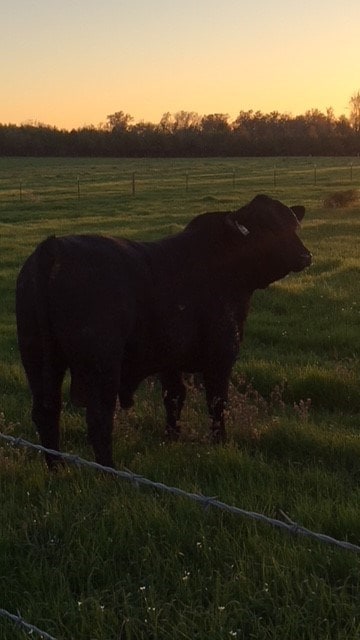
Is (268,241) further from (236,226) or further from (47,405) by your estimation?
(47,405)

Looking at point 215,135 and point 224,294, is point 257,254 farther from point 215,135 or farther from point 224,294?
point 215,135

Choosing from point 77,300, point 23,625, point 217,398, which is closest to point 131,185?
point 217,398

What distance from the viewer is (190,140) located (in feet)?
320

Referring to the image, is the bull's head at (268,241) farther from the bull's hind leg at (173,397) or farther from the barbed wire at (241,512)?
the barbed wire at (241,512)

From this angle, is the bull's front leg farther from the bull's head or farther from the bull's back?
the bull's back

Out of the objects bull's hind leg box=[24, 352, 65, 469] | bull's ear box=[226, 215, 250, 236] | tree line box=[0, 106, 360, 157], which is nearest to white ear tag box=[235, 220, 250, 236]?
bull's ear box=[226, 215, 250, 236]

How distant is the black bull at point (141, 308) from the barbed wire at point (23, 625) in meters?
1.73

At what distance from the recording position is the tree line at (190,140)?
97.4 m

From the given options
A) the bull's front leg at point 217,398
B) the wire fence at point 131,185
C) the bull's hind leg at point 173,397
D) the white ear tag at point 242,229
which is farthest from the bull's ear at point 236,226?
the wire fence at point 131,185

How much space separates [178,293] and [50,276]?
105 centimetres

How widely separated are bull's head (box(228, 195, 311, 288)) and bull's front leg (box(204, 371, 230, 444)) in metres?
0.86

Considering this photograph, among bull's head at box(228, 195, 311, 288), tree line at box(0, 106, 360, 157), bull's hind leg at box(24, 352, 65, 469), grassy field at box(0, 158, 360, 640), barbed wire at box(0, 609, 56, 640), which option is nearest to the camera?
barbed wire at box(0, 609, 56, 640)

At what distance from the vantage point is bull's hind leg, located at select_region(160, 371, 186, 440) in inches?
Result: 237

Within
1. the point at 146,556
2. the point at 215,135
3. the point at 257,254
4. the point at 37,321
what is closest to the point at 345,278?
the point at 257,254
